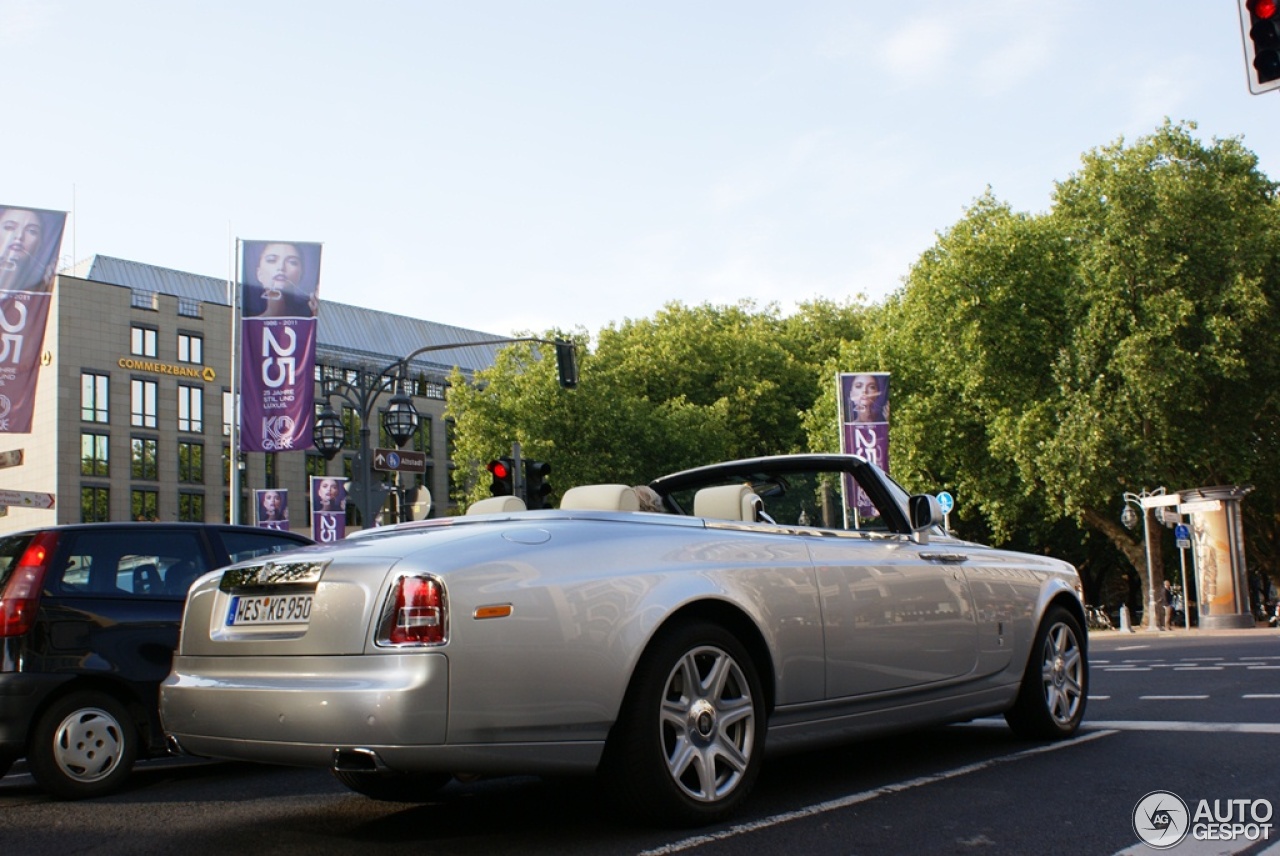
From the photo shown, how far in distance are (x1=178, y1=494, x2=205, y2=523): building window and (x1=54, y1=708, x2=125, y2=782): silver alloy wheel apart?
6252 cm

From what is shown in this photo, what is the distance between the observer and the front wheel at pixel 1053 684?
7.04 m

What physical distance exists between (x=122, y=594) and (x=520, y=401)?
4895cm

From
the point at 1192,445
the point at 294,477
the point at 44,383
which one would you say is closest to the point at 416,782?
the point at 1192,445

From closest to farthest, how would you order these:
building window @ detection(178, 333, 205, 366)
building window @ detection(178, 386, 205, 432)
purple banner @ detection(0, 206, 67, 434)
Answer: purple banner @ detection(0, 206, 67, 434)
building window @ detection(178, 386, 205, 432)
building window @ detection(178, 333, 205, 366)

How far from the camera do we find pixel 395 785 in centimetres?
568

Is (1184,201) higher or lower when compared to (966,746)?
higher

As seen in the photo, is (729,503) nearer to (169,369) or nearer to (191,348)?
(169,369)

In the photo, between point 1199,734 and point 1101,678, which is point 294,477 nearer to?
point 1101,678

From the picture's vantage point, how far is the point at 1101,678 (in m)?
12.7

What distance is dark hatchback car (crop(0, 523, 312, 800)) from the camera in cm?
Result: 695

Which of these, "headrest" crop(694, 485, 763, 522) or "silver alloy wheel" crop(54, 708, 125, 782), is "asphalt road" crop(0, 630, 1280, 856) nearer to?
"silver alloy wheel" crop(54, 708, 125, 782)

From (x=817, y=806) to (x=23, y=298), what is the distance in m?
16.4

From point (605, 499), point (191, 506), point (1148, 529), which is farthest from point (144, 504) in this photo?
point (605, 499)

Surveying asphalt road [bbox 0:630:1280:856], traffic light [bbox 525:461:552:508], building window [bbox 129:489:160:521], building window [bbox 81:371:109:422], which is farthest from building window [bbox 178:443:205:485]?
asphalt road [bbox 0:630:1280:856]
